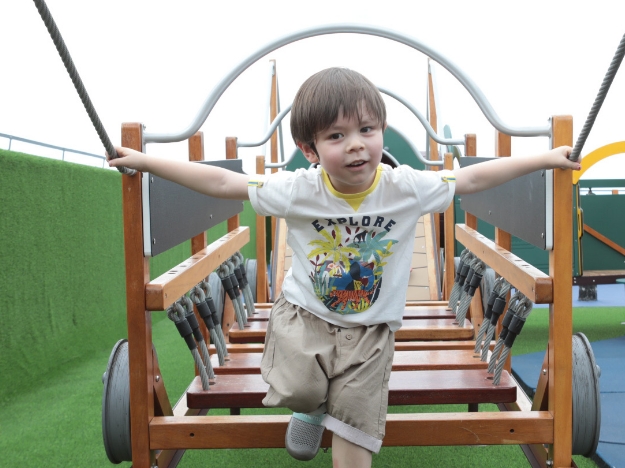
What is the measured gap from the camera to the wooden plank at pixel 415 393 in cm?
191

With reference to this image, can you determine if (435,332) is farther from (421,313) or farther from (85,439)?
(85,439)

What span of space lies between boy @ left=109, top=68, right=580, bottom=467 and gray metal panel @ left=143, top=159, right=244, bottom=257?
205mm

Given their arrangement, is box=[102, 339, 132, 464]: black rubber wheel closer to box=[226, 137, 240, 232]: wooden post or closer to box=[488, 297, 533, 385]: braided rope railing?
box=[488, 297, 533, 385]: braided rope railing

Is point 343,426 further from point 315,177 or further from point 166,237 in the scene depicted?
point 166,237

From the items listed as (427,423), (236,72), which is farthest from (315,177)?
(427,423)

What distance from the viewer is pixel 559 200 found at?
163 centimetres

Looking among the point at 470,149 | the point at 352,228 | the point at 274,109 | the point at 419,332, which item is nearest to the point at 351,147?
the point at 352,228

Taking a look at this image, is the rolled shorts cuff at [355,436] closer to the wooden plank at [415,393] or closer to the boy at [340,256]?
the boy at [340,256]

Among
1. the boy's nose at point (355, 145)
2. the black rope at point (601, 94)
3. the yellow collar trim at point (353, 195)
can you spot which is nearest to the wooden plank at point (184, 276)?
the yellow collar trim at point (353, 195)

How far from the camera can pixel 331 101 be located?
1450mm

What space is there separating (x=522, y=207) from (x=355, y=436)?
2.79ft

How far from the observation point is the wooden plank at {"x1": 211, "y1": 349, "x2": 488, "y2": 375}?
220 centimetres

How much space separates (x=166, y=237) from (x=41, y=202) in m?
2.17

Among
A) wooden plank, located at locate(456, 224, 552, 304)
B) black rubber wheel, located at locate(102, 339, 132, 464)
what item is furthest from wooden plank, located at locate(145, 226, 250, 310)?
wooden plank, located at locate(456, 224, 552, 304)
